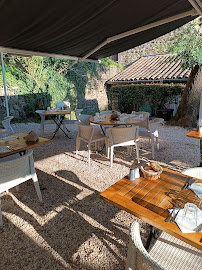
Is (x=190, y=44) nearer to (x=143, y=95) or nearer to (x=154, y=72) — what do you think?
(x=143, y=95)

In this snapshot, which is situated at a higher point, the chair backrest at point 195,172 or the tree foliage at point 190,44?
the tree foliage at point 190,44

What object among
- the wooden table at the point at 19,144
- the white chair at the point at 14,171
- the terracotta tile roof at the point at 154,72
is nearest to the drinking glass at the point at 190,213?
the white chair at the point at 14,171

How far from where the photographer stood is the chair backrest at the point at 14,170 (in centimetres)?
209

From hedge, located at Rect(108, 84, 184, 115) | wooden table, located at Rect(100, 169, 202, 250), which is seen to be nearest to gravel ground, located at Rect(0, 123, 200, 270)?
wooden table, located at Rect(100, 169, 202, 250)

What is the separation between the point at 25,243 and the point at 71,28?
298cm

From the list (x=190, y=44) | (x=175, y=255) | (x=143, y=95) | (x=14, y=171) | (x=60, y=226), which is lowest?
(x=60, y=226)

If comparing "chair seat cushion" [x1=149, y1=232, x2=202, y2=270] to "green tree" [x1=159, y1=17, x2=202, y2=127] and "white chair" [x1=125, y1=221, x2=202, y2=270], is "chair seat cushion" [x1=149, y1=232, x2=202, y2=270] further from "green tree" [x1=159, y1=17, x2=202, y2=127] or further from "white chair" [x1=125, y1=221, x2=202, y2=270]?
"green tree" [x1=159, y1=17, x2=202, y2=127]

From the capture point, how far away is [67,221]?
230cm

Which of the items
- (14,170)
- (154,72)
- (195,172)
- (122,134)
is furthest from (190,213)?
(154,72)

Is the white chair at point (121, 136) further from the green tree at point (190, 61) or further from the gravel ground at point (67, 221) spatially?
the green tree at point (190, 61)

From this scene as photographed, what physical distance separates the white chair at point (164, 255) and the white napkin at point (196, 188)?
0.39 metres

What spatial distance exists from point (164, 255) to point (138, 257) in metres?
0.44

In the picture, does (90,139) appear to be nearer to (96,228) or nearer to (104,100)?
(96,228)

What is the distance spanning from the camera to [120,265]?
1739 mm
